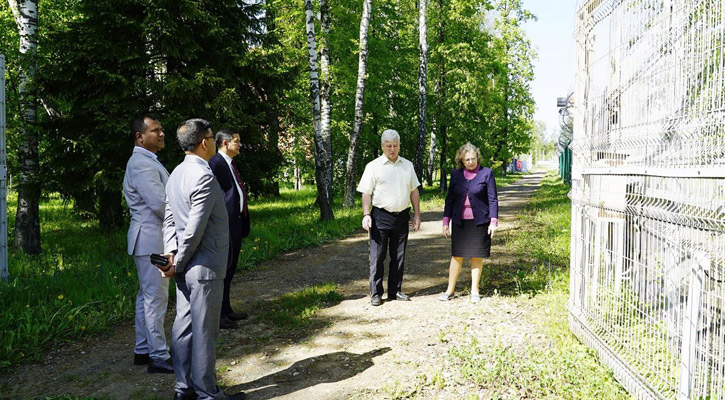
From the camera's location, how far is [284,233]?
12.2 m

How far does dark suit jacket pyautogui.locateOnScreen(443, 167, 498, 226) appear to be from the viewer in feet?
21.2

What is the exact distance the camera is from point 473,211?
6.49 metres

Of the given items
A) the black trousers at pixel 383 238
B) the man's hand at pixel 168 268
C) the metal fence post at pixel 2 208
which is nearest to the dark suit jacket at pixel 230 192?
the black trousers at pixel 383 238

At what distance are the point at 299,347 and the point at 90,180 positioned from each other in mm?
7828

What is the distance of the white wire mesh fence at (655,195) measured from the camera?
2.96 metres

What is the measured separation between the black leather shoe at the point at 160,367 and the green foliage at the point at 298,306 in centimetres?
137

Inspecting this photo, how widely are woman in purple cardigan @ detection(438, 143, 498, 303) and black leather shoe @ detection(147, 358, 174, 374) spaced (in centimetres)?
339

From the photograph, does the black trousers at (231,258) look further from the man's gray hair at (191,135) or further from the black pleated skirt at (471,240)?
the black pleated skirt at (471,240)

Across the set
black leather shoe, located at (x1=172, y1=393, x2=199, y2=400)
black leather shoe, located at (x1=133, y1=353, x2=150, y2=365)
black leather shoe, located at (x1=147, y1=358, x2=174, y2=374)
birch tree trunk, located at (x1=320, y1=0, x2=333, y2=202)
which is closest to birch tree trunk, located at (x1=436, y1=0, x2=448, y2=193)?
birch tree trunk, located at (x1=320, y1=0, x2=333, y2=202)

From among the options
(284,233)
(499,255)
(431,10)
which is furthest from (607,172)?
(431,10)

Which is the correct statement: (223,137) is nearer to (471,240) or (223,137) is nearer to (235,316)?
(235,316)

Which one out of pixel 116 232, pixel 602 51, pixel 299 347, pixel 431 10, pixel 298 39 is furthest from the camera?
pixel 431 10

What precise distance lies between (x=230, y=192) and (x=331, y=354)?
1958mm

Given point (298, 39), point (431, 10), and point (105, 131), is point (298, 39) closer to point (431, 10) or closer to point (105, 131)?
point (431, 10)
